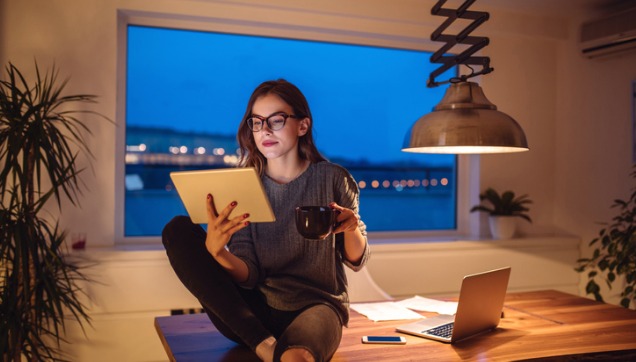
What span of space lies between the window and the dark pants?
1.79m

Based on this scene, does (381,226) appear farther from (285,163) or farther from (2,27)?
(2,27)

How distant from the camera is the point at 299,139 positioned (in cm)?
200

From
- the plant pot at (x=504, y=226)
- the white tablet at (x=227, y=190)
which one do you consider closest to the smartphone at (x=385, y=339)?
the white tablet at (x=227, y=190)

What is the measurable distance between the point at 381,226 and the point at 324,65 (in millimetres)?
1089

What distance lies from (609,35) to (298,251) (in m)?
2.75

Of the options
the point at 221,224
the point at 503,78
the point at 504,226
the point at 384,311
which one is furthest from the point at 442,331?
the point at 503,78

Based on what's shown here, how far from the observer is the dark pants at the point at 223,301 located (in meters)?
1.47

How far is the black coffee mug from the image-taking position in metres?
1.40

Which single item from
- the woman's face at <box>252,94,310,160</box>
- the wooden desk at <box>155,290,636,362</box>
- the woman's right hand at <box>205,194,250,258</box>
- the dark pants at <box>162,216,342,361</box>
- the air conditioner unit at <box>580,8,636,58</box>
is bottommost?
the wooden desk at <box>155,290,636,362</box>

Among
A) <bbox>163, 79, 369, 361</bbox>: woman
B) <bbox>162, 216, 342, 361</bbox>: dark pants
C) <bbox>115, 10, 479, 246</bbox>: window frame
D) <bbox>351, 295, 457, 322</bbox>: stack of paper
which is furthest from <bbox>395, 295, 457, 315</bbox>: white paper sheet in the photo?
<bbox>115, 10, 479, 246</bbox>: window frame

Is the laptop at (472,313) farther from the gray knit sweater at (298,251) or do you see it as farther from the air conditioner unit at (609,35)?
the air conditioner unit at (609,35)

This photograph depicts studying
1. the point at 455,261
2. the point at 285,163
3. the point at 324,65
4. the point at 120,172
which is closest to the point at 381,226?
the point at 455,261

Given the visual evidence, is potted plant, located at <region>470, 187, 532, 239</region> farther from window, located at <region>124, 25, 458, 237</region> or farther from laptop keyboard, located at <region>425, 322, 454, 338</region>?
laptop keyboard, located at <region>425, 322, 454, 338</region>

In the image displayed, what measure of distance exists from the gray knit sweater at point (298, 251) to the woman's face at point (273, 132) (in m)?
0.11
